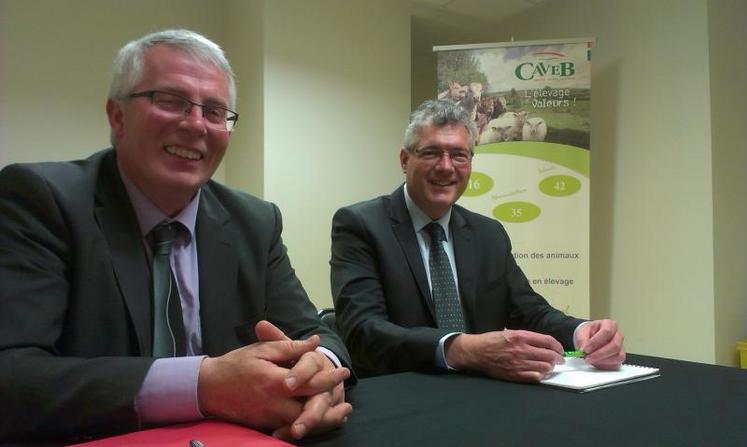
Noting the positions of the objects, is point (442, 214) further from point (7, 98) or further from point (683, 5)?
point (7, 98)

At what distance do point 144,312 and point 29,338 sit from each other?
Answer: 210 millimetres

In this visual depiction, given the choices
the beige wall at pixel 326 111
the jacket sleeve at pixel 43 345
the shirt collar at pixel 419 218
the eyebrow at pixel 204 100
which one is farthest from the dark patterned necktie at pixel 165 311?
the beige wall at pixel 326 111

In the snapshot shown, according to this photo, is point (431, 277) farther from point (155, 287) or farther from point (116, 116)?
point (116, 116)

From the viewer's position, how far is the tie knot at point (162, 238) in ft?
3.86

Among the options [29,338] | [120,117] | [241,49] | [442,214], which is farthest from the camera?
[241,49]

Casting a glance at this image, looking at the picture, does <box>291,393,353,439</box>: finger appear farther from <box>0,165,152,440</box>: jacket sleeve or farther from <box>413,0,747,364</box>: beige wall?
<box>413,0,747,364</box>: beige wall

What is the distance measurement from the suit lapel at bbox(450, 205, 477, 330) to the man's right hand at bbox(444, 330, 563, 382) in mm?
573

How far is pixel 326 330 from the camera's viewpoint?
51.8 inches

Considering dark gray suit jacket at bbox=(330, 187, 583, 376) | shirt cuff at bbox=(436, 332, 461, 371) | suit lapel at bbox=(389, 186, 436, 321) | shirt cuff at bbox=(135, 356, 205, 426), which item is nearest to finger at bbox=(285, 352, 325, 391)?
shirt cuff at bbox=(135, 356, 205, 426)

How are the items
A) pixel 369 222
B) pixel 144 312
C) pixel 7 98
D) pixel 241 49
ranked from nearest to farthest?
pixel 144 312 → pixel 369 222 → pixel 7 98 → pixel 241 49

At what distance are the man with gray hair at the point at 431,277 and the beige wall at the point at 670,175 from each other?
68.7 inches

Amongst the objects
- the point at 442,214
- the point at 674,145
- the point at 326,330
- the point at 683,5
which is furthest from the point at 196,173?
the point at 683,5

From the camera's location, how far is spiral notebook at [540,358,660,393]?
1134 millimetres

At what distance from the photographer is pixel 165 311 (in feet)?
3.69
